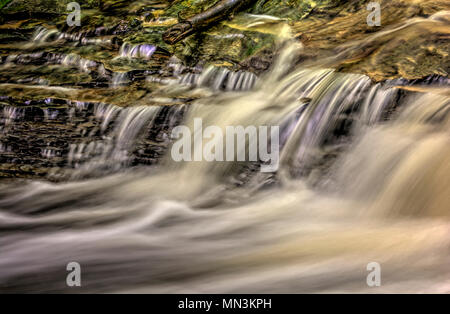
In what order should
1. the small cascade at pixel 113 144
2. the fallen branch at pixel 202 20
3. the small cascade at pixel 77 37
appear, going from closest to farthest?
the small cascade at pixel 113 144, the fallen branch at pixel 202 20, the small cascade at pixel 77 37

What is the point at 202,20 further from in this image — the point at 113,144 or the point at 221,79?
the point at 113,144

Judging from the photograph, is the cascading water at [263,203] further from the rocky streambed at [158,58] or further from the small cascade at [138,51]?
the small cascade at [138,51]

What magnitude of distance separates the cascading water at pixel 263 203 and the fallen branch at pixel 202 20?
1.47 m

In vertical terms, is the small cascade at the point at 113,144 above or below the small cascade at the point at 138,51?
below

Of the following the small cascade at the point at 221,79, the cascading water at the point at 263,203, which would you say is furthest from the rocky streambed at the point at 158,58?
the cascading water at the point at 263,203

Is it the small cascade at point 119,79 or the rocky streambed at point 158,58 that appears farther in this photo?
the small cascade at point 119,79

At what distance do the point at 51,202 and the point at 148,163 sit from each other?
1.07 metres

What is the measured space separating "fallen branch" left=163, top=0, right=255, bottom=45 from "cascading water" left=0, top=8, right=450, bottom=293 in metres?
1.47

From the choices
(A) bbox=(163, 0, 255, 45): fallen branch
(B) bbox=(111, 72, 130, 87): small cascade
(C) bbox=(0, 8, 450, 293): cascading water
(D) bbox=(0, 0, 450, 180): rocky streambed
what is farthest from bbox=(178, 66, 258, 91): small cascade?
(A) bbox=(163, 0, 255, 45): fallen branch

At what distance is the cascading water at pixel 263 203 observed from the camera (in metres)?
3.90

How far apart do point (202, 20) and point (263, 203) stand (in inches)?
135

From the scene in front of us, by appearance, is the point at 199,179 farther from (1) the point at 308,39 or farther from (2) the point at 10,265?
(1) the point at 308,39

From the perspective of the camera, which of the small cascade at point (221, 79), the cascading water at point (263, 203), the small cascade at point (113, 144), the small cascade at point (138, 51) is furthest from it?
the small cascade at point (138, 51)

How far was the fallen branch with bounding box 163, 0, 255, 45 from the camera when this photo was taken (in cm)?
730
